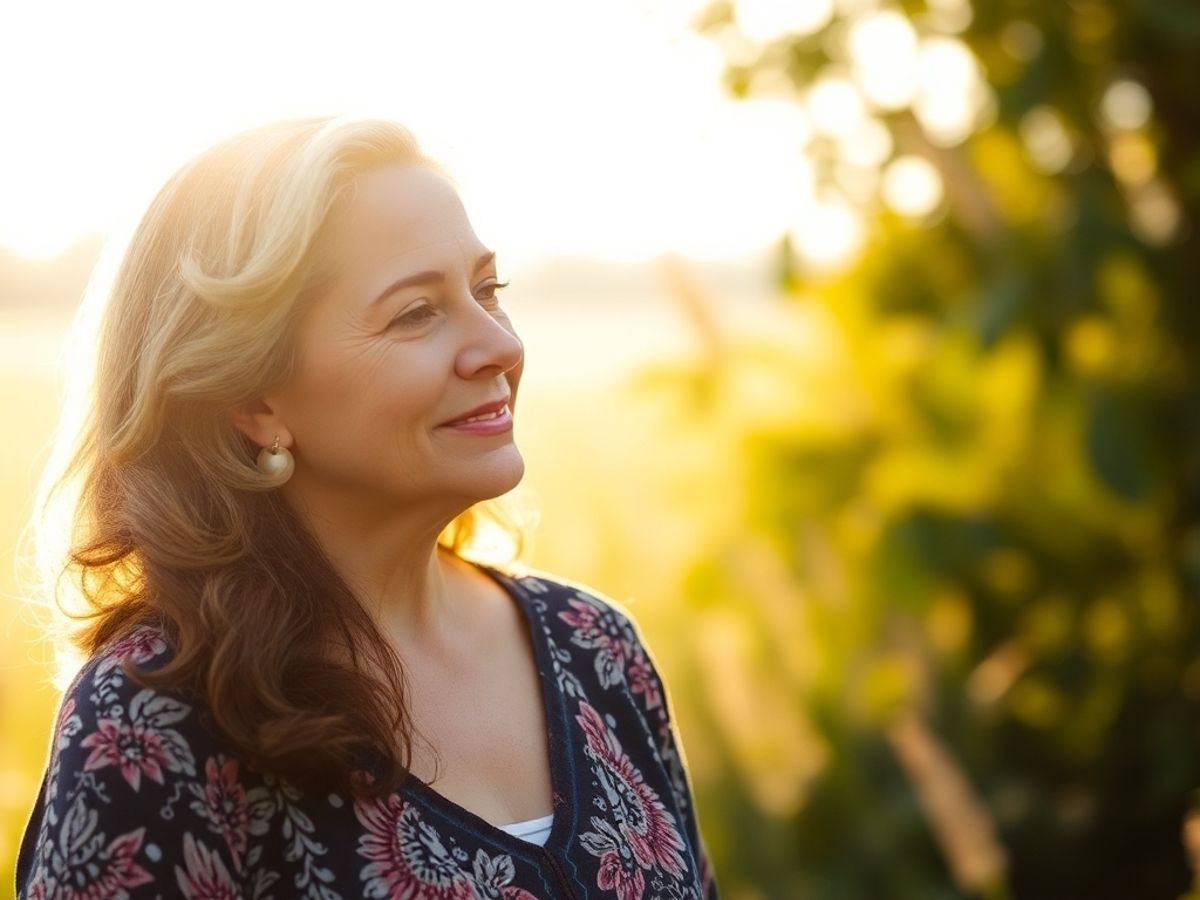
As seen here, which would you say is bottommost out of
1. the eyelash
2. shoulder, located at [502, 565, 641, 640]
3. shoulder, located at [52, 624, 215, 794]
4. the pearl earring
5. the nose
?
shoulder, located at [502, 565, 641, 640]

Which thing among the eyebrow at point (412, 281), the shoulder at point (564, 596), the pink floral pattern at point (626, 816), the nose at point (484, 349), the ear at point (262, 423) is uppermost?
the eyebrow at point (412, 281)

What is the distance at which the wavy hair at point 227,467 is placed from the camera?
1.36 meters

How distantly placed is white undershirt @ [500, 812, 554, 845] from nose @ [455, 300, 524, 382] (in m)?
0.48

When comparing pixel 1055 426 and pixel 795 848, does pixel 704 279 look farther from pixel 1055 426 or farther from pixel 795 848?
pixel 795 848

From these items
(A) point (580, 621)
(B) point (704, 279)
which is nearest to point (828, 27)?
(B) point (704, 279)

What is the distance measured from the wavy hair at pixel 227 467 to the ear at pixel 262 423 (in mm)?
15

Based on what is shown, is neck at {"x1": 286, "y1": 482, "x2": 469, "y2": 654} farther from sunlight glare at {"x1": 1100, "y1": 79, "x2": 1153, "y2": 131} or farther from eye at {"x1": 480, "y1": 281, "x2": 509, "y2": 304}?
sunlight glare at {"x1": 1100, "y1": 79, "x2": 1153, "y2": 131}

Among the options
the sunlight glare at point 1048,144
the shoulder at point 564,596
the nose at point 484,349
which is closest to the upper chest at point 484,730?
the shoulder at point 564,596

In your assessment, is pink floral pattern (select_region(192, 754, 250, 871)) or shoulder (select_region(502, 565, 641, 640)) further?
shoulder (select_region(502, 565, 641, 640))

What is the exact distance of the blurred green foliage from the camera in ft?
7.91

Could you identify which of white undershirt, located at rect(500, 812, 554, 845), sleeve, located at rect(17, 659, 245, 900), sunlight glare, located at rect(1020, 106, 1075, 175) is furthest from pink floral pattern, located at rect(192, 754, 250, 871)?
sunlight glare, located at rect(1020, 106, 1075, 175)

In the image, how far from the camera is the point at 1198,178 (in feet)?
7.89

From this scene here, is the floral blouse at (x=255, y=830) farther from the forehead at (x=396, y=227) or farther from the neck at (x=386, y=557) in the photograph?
the forehead at (x=396, y=227)

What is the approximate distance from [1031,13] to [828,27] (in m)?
0.35
